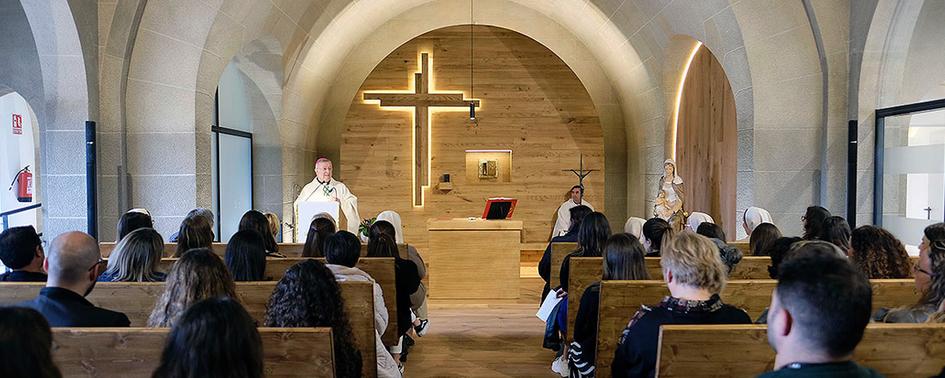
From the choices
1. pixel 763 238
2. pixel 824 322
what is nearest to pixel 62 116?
pixel 763 238

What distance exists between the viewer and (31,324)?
111 cm

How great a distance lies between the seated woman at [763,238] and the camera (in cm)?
414

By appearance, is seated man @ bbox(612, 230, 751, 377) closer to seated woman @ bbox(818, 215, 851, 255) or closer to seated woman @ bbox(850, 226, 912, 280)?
seated woman @ bbox(850, 226, 912, 280)

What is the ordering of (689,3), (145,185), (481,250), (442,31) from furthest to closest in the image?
(442,31) < (481,250) < (689,3) < (145,185)

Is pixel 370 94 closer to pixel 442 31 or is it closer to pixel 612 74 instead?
pixel 442 31

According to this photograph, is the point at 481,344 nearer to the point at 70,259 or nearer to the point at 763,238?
the point at 763,238

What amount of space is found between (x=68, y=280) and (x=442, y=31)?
8.82 m

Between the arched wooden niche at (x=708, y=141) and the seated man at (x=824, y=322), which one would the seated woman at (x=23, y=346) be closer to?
the seated man at (x=824, y=322)

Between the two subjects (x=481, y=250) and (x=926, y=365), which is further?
(x=481, y=250)

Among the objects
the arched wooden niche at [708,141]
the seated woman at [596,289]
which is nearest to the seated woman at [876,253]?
the seated woman at [596,289]

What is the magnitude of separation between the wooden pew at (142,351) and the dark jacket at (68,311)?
0.21 meters

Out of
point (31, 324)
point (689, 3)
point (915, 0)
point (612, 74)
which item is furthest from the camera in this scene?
point (612, 74)

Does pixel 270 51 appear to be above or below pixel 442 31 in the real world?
below

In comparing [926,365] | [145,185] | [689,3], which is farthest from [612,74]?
[926,365]
